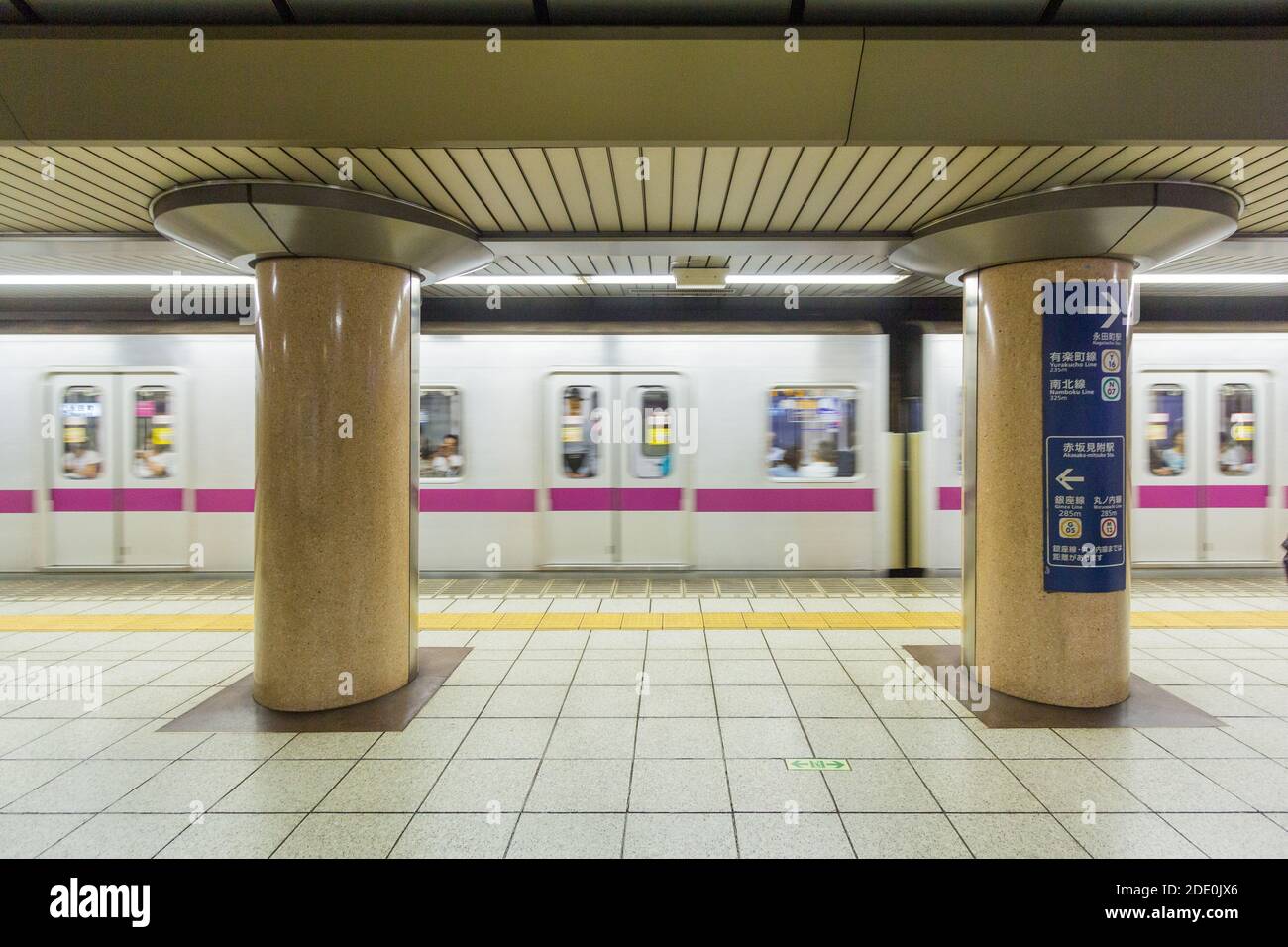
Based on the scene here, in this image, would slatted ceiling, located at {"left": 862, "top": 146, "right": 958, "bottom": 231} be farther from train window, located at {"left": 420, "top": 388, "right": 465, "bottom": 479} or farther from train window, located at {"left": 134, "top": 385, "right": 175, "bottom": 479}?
train window, located at {"left": 134, "top": 385, "right": 175, "bottom": 479}

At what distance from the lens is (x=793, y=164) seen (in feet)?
11.1

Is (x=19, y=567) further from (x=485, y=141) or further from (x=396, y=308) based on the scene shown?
(x=485, y=141)

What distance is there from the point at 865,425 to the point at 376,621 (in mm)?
5198

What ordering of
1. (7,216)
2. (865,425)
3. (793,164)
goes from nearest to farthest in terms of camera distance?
(793,164) → (7,216) → (865,425)

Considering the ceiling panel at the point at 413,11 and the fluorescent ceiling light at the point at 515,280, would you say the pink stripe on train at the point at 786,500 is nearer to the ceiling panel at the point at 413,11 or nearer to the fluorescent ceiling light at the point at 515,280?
the fluorescent ceiling light at the point at 515,280

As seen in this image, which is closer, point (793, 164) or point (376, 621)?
point (793, 164)

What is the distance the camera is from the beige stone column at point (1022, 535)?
12.8ft

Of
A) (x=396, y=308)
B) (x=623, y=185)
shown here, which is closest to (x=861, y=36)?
(x=623, y=185)

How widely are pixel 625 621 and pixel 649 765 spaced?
2483mm

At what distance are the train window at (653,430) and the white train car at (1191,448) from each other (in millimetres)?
2774

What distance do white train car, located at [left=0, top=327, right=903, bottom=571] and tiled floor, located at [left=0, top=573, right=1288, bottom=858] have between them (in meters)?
1.96

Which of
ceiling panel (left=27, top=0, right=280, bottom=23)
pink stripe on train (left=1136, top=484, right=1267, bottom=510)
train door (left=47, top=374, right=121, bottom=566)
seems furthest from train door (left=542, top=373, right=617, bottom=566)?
pink stripe on train (left=1136, top=484, right=1267, bottom=510)

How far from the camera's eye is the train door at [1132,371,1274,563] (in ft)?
22.7

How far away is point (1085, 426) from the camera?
12.7 feet
